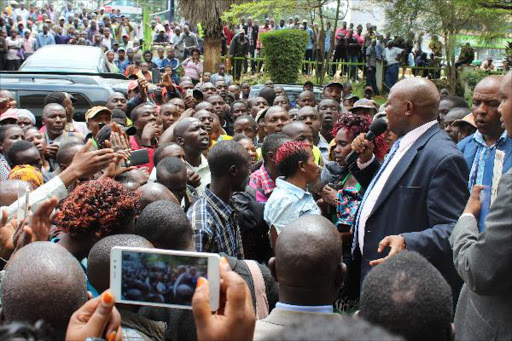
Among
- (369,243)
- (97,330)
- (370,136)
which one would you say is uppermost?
(370,136)

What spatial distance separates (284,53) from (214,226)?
14973 mm

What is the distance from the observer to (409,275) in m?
2.34

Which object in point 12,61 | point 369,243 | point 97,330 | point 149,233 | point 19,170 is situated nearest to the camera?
point 97,330

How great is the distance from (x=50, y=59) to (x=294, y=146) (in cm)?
955

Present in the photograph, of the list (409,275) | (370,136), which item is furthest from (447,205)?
(409,275)

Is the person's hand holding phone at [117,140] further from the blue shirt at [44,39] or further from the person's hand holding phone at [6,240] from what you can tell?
the blue shirt at [44,39]

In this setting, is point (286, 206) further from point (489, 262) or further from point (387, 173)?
point (489, 262)

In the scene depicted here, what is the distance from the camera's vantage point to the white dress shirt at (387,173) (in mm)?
4129

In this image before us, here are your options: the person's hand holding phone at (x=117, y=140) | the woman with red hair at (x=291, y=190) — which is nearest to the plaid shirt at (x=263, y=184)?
the woman with red hair at (x=291, y=190)

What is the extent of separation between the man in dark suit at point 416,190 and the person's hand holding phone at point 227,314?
170 cm

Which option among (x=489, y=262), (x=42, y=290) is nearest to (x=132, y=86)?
(x=42, y=290)

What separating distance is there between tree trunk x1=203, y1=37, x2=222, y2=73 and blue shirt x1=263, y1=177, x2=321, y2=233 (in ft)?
56.7

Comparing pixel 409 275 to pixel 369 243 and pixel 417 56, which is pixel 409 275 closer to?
pixel 369 243

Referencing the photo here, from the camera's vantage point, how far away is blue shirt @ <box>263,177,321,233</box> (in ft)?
15.1
